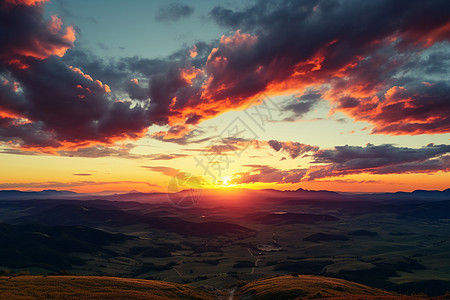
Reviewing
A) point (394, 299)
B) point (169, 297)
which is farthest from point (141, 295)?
point (394, 299)

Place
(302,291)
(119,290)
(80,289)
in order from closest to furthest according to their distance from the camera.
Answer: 1. (80,289)
2. (119,290)
3. (302,291)

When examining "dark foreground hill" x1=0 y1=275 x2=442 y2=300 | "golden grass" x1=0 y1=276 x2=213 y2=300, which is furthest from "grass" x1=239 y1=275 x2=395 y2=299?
"golden grass" x1=0 y1=276 x2=213 y2=300

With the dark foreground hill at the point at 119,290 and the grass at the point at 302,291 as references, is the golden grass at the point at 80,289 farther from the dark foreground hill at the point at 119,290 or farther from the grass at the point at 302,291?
the grass at the point at 302,291

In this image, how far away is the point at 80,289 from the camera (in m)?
57.0

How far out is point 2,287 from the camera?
53031 millimetres

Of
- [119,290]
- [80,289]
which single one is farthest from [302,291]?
[80,289]

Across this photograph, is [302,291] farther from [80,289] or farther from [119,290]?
[80,289]

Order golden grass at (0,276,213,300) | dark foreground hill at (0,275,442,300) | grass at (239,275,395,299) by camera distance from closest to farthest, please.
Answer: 1. golden grass at (0,276,213,300)
2. dark foreground hill at (0,275,442,300)
3. grass at (239,275,395,299)

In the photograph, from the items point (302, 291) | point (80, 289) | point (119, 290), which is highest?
point (80, 289)

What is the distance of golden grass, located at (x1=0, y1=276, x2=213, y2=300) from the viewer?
166 feet

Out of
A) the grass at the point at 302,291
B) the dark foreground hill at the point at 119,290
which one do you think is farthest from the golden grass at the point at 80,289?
the grass at the point at 302,291

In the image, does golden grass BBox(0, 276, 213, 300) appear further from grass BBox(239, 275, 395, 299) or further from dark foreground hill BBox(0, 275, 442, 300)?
grass BBox(239, 275, 395, 299)

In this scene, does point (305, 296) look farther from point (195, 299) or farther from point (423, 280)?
point (423, 280)

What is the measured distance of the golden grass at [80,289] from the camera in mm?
50666
